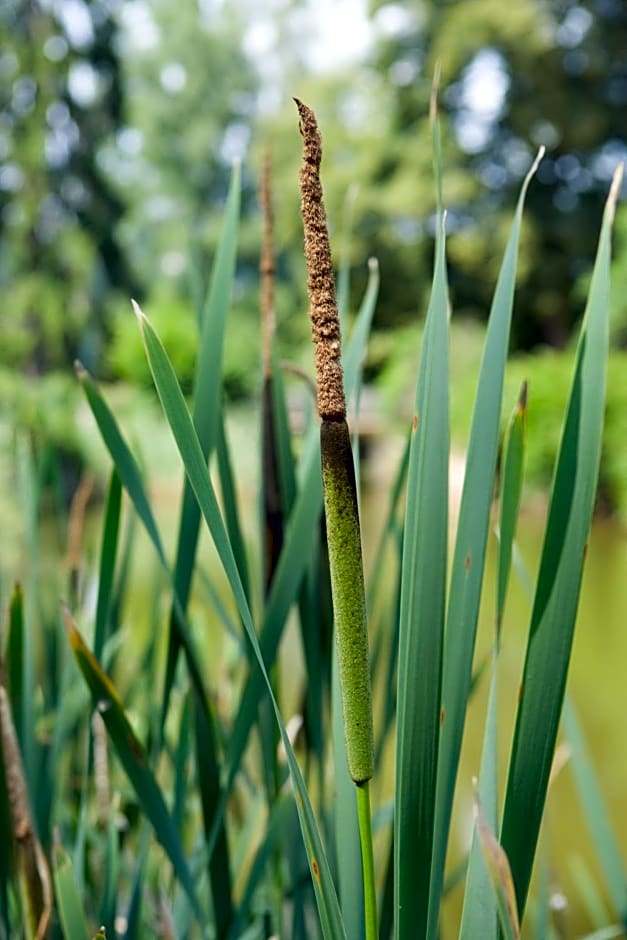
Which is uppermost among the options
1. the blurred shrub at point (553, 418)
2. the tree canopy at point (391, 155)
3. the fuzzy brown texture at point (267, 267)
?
the tree canopy at point (391, 155)

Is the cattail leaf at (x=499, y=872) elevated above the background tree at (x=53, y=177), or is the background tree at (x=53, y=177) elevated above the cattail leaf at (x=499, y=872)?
the background tree at (x=53, y=177)

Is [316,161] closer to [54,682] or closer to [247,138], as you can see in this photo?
[54,682]

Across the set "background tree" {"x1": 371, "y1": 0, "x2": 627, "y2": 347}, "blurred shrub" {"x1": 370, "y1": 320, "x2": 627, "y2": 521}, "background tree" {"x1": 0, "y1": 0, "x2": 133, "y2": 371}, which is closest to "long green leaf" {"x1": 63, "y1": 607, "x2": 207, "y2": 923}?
"blurred shrub" {"x1": 370, "y1": 320, "x2": 627, "y2": 521}

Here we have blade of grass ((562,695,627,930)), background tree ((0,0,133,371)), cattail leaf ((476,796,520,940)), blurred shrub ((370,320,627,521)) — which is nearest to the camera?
cattail leaf ((476,796,520,940))

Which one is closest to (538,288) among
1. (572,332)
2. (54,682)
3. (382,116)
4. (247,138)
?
(572,332)

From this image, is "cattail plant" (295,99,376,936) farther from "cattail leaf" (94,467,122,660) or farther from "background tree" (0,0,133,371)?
"background tree" (0,0,133,371)

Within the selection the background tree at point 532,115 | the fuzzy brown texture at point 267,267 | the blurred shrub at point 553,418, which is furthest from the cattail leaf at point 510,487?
the background tree at point 532,115

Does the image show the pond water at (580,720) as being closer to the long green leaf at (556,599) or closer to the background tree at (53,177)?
the long green leaf at (556,599)

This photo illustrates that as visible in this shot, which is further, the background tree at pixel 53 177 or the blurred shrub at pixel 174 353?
the blurred shrub at pixel 174 353
